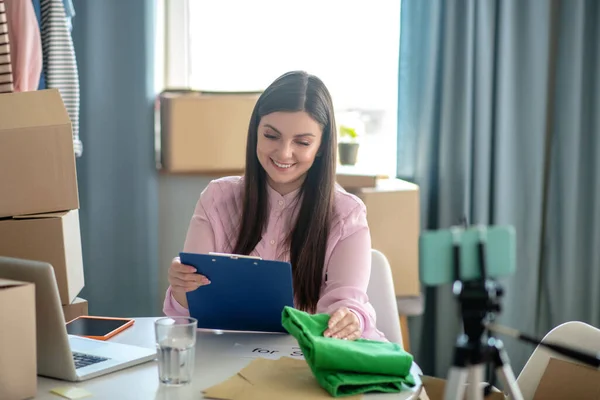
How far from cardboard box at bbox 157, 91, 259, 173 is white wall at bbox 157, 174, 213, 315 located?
0.17 metres

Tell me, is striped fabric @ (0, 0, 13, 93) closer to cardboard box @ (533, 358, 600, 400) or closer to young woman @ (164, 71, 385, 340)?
young woman @ (164, 71, 385, 340)

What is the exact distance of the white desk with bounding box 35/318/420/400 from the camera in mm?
1279

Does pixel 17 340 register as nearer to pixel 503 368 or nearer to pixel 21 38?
pixel 503 368

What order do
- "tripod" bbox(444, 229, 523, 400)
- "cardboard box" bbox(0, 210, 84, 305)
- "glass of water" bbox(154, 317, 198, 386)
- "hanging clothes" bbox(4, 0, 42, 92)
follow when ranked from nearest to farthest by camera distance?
"tripod" bbox(444, 229, 523, 400)
"glass of water" bbox(154, 317, 198, 386)
"cardboard box" bbox(0, 210, 84, 305)
"hanging clothes" bbox(4, 0, 42, 92)

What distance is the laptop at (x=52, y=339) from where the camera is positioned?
49.9 inches

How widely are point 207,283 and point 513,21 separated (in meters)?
1.99

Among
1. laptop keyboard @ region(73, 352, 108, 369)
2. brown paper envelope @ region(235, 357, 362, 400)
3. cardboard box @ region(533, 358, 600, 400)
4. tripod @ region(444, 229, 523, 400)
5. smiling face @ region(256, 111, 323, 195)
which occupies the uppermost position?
smiling face @ region(256, 111, 323, 195)

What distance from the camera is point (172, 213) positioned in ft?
10.5

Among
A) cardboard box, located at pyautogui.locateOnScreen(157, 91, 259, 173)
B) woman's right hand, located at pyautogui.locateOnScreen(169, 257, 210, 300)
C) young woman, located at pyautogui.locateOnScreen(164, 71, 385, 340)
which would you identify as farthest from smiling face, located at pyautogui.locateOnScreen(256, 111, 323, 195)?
cardboard box, located at pyautogui.locateOnScreen(157, 91, 259, 173)

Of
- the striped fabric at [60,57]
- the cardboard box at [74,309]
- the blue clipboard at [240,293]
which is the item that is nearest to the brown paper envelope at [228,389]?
the blue clipboard at [240,293]

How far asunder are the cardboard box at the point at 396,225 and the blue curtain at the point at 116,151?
2.91 feet

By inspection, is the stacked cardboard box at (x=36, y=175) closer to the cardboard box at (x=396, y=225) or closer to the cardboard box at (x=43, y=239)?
the cardboard box at (x=43, y=239)

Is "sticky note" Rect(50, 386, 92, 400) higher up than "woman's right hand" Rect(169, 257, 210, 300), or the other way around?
"woman's right hand" Rect(169, 257, 210, 300)

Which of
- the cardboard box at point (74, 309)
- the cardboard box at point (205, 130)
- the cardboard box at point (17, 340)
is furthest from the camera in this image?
the cardboard box at point (205, 130)
